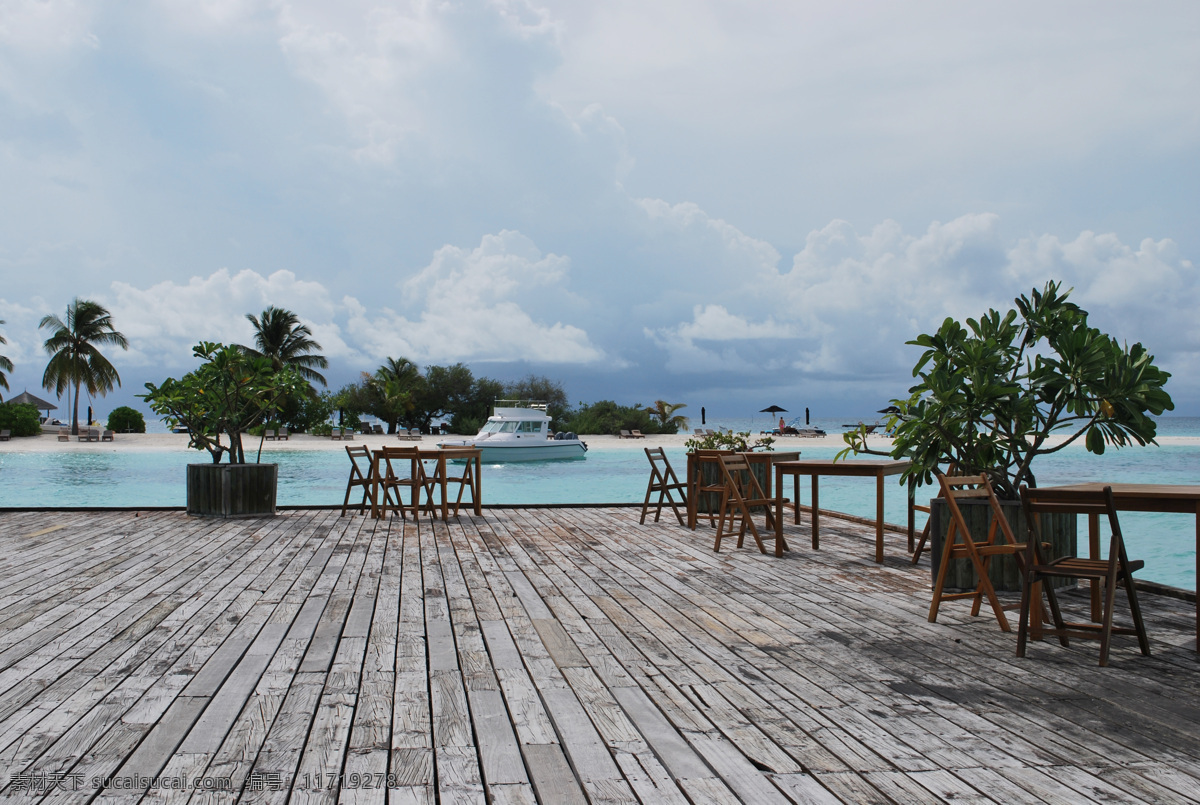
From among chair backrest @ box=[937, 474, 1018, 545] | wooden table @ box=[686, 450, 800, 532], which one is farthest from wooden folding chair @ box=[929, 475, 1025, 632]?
wooden table @ box=[686, 450, 800, 532]

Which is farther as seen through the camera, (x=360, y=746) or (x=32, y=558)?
(x=32, y=558)

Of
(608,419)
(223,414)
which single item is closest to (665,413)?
(608,419)

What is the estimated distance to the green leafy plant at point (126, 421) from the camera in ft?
123

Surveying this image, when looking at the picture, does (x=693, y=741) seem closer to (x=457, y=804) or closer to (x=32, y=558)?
(x=457, y=804)

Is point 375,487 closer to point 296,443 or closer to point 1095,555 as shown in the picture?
point 1095,555

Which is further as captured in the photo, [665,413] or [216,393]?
[665,413]

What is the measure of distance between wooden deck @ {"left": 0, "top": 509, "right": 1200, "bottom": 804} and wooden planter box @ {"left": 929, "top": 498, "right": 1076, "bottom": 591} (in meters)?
0.27

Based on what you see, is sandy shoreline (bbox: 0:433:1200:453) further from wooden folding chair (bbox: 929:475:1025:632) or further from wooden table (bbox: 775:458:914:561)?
wooden folding chair (bbox: 929:475:1025:632)

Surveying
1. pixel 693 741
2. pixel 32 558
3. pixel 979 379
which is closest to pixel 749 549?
pixel 979 379

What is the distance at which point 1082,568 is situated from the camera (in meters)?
3.02

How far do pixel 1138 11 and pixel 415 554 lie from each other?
7750 mm

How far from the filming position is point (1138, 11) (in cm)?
706

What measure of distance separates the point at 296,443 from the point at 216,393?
86.8ft

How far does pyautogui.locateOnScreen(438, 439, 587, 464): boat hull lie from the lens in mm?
25672
